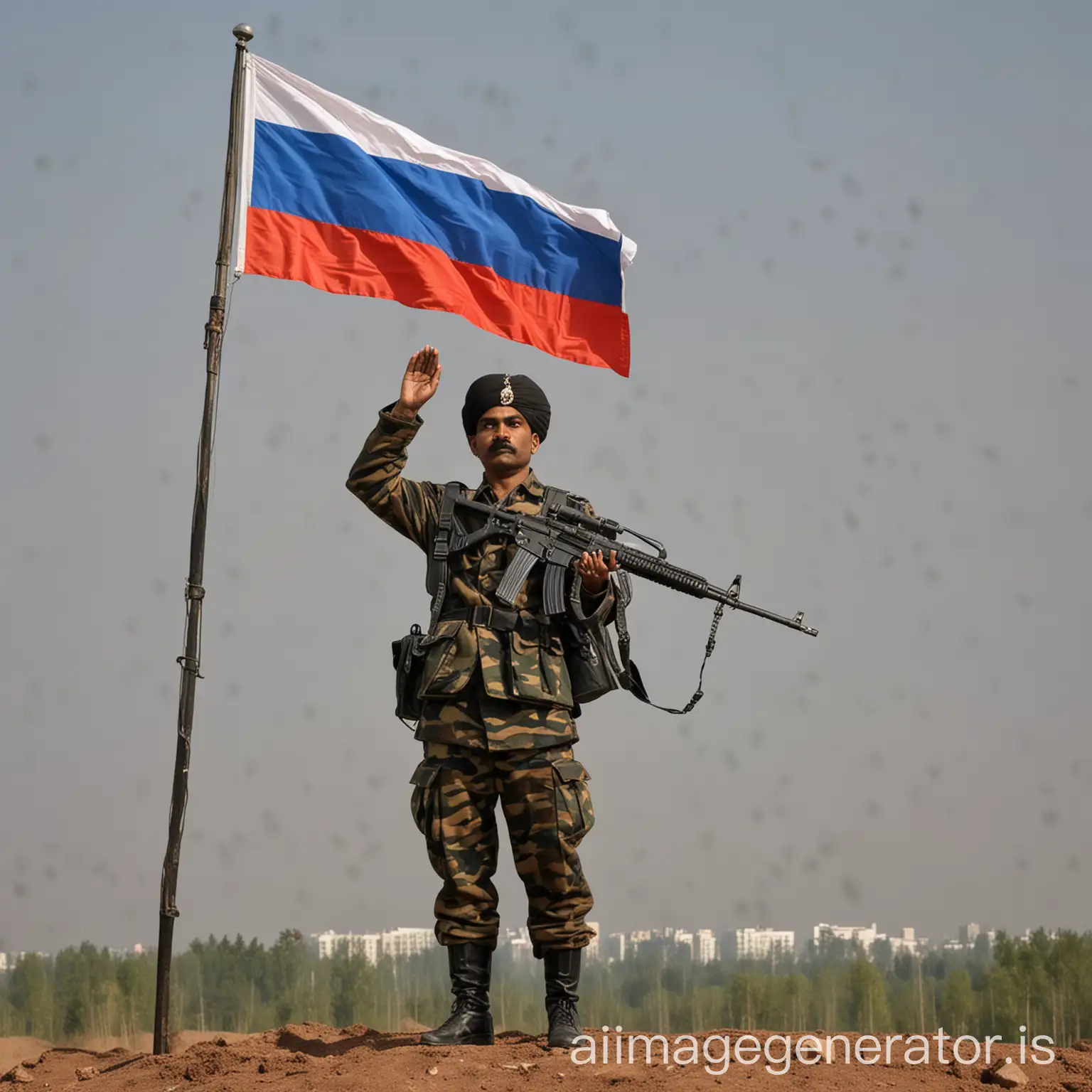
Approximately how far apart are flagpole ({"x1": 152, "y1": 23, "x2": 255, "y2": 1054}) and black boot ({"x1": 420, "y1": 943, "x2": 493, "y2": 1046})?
1509mm

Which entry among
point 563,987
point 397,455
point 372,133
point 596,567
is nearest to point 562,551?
point 596,567

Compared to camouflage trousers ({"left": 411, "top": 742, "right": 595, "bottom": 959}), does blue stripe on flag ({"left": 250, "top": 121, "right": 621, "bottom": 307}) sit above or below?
above

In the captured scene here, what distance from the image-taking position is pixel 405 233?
8008 millimetres

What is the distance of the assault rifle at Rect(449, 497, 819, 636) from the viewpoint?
614 cm

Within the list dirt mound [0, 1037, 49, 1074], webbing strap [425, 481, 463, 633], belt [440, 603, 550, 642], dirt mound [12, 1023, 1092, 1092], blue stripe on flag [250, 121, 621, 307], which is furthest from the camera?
blue stripe on flag [250, 121, 621, 307]

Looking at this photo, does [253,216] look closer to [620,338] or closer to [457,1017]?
[620,338]

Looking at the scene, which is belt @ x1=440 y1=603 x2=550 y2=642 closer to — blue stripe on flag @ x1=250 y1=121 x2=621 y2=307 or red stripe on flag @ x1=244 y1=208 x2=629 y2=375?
red stripe on flag @ x1=244 y1=208 x2=629 y2=375

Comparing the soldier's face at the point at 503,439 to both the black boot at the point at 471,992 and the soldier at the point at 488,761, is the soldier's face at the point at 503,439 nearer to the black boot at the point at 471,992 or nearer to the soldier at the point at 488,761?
the soldier at the point at 488,761

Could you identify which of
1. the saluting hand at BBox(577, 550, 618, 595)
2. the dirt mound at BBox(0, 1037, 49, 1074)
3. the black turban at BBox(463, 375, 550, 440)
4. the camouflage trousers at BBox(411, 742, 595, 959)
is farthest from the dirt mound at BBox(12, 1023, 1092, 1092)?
the black turban at BBox(463, 375, 550, 440)

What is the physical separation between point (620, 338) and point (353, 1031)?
14.7 feet

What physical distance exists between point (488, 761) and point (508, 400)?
67.6 inches

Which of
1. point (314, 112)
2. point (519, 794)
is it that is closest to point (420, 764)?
point (519, 794)

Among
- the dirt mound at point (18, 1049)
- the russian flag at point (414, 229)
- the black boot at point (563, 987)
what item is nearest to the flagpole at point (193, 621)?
the russian flag at point (414, 229)

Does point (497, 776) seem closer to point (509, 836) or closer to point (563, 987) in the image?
point (509, 836)
